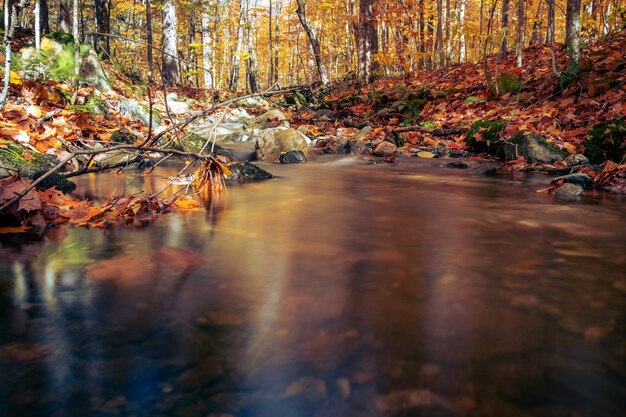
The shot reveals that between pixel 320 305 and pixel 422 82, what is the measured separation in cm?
1307

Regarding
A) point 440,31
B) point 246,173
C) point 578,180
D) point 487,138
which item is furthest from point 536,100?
point 440,31

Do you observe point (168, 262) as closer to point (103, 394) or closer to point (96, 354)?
point (96, 354)

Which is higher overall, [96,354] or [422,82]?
[422,82]

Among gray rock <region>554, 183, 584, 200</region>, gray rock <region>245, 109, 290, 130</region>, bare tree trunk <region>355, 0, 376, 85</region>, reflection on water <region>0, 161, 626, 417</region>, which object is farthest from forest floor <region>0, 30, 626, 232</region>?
bare tree trunk <region>355, 0, 376, 85</region>

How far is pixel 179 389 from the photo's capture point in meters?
1.42

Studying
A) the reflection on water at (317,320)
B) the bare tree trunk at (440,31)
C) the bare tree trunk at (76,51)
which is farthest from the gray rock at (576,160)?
the bare tree trunk at (440,31)

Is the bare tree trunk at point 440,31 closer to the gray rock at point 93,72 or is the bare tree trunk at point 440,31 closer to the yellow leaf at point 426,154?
the yellow leaf at point 426,154

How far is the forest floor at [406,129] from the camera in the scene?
3662 millimetres

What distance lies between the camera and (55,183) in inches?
169

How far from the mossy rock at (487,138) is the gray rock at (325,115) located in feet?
16.9

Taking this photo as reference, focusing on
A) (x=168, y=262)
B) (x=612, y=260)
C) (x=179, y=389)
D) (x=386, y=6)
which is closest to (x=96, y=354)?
(x=179, y=389)

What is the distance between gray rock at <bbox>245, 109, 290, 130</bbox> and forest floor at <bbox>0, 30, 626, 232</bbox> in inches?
18.8

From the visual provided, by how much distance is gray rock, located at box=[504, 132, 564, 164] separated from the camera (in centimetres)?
673

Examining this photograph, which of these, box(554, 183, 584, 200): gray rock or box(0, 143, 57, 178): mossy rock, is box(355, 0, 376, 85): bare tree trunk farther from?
box(0, 143, 57, 178): mossy rock
